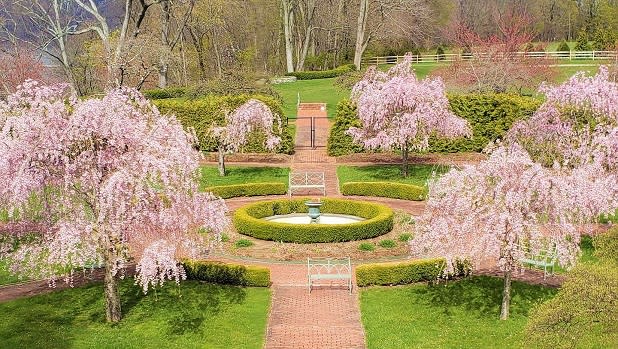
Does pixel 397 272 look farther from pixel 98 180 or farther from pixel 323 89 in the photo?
pixel 323 89

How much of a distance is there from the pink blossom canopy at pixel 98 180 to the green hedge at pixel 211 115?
19.9m

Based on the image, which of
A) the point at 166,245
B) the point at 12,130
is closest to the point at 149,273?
the point at 166,245

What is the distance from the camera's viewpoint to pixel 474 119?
3812 cm

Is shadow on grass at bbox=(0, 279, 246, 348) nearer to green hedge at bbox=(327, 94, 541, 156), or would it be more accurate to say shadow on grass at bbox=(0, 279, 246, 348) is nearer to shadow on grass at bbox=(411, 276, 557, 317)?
shadow on grass at bbox=(411, 276, 557, 317)

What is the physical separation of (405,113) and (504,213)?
15509mm

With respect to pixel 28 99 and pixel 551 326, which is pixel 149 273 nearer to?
pixel 28 99

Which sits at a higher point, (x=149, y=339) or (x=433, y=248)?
(x=433, y=248)

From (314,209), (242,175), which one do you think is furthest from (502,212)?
(242,175)

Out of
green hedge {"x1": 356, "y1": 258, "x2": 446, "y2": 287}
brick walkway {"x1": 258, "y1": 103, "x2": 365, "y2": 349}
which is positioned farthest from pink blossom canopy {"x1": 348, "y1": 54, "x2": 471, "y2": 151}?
green hedge {"x1": 356, "y1": 258, "x2": 446, "y2": 287}

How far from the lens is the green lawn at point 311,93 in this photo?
52656 mm

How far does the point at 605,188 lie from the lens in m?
21.8

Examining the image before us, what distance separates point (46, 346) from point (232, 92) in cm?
2871

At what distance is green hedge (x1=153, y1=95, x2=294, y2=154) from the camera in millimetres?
37812

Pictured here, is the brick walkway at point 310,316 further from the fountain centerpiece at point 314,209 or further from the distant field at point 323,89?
the distant field at point 323,89
